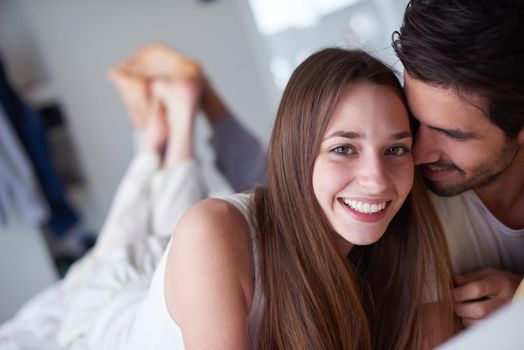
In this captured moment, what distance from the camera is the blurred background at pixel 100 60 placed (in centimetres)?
248

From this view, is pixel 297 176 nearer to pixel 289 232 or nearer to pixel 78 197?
pixel 289 232

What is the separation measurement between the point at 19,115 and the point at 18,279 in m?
0.82

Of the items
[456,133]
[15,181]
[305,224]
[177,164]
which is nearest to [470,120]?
[456,133]

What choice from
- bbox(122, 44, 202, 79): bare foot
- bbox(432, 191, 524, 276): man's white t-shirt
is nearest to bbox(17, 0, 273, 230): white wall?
bbox(122, 44, 202, 79): bare foot

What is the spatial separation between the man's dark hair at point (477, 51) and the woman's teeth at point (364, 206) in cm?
26

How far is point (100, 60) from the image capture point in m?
2.69

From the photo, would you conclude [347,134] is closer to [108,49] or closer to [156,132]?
[156,132]

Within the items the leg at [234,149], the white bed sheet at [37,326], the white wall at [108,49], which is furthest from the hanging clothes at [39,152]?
the white bed sheet at [37,326]

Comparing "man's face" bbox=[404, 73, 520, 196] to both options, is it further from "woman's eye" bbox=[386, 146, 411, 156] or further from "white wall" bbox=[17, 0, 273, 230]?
"white wall" bbox=[17, 0, 273, 230]

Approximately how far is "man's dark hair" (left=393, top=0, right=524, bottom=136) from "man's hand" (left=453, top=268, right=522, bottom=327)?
0.32 m

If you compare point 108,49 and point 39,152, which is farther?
point 108,49

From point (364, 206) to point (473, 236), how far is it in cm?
40

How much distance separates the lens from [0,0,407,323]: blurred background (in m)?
2.48

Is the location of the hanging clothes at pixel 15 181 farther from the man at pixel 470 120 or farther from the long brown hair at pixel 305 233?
the man at pixel 470 120
